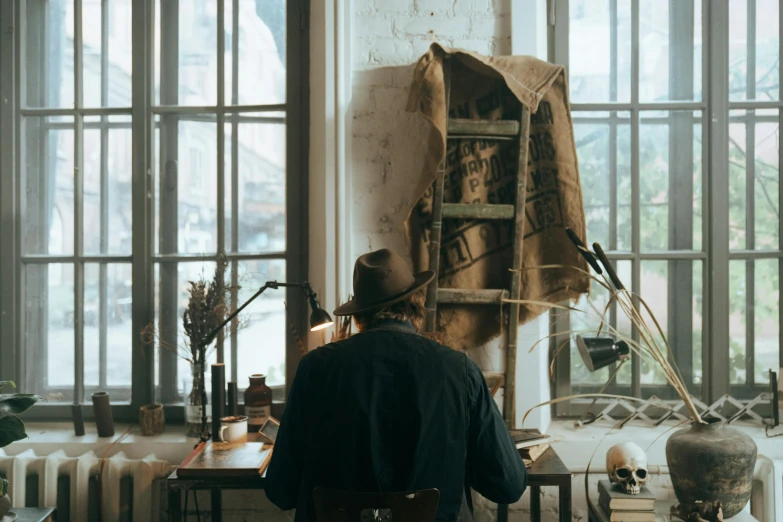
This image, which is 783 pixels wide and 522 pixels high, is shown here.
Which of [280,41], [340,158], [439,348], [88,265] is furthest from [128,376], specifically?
[439,348]

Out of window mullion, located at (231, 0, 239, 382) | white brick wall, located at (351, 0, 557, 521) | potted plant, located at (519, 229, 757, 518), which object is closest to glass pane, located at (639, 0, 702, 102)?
white brick wall, located at (351, 0, 557, 521)

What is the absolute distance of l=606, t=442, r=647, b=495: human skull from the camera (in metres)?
2.40

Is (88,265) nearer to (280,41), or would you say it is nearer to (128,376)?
(128,376)

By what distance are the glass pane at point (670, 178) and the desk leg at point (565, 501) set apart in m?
1.25

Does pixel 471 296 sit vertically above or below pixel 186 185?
below

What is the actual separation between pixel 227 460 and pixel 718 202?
2.29 metres

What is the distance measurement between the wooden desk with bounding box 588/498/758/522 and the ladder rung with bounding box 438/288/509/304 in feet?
2.80

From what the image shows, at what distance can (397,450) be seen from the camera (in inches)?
69.9

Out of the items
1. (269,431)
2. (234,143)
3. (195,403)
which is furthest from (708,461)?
(234,143)

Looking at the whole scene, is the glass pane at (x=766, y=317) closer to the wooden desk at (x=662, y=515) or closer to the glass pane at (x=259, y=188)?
the wooden desk at (x=662, y=515)

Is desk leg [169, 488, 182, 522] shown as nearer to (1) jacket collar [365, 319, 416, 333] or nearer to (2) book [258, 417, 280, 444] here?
(2) book [258, 417, 280, 444]

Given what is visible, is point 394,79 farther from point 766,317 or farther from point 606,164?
point 766,317

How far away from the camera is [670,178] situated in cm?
300

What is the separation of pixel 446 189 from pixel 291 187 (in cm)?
72
